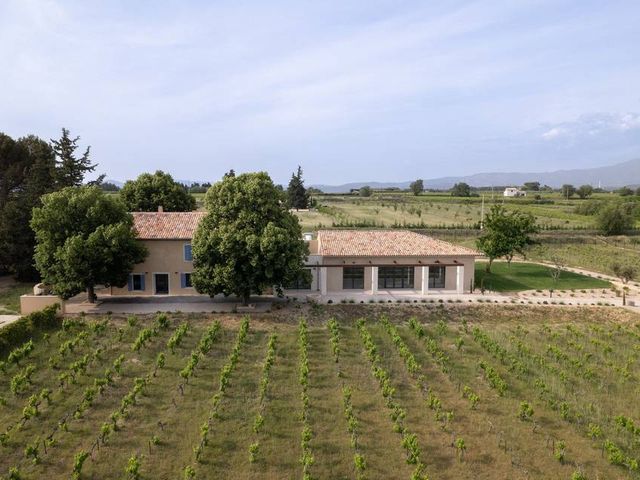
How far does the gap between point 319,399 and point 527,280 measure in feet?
87.2

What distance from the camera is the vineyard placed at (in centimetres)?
1603

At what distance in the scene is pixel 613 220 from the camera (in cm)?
6138

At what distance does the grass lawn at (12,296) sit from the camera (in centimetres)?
3130

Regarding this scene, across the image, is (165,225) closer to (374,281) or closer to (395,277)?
(374,281)

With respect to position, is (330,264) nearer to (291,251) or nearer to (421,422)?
(291,251)

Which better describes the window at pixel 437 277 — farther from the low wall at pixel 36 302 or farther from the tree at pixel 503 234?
the low wall at pixel 36 302

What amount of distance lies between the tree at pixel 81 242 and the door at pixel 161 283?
3.43 m

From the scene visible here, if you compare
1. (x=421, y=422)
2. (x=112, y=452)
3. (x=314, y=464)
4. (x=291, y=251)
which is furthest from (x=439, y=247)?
(x=112, y=452)

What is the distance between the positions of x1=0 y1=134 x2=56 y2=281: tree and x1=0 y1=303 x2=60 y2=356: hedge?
11.3 meters

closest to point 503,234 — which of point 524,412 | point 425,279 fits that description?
point 425,279

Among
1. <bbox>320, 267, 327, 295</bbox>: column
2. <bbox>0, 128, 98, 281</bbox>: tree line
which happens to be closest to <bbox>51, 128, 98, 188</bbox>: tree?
<bbox>0, 128, 98, 281</bbox>: tree line

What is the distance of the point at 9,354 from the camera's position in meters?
23.4

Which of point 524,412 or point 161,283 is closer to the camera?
point 524,412

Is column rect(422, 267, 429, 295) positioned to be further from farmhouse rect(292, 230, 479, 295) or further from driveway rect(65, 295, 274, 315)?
driveway rect(65, 295, 274, 315)
